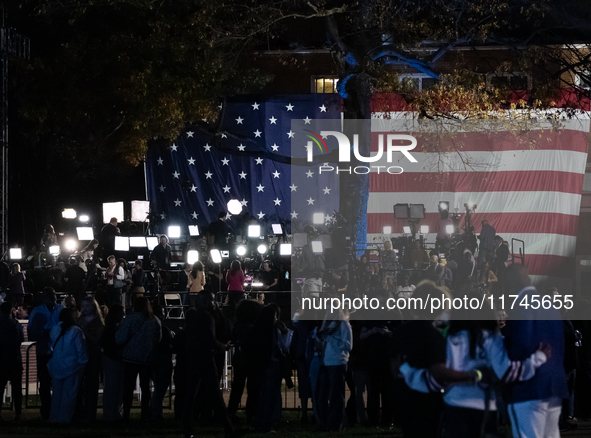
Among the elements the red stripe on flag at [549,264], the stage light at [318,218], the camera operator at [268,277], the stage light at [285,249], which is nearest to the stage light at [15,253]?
the camera operator at [268,277]

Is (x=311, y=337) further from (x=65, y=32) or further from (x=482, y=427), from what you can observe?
(x=65, y=32)

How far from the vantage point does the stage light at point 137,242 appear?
68.8 feet

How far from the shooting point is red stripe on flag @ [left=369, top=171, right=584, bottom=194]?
900 inches

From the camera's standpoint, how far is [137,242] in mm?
21062

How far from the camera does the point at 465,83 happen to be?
20406mm

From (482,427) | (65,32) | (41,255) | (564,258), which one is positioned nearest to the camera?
(482,427)

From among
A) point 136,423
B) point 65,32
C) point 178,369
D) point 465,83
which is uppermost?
point 65,32

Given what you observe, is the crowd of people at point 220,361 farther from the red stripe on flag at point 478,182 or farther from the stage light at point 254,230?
the red stripe on flag at point 478,182

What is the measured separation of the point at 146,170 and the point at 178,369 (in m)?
15.9

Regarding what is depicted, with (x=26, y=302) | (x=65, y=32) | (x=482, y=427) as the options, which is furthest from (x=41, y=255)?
(x=482, y=427)

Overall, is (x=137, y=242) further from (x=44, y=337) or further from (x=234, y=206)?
(x=44, y=337)

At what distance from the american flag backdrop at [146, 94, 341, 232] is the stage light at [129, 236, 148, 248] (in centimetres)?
252

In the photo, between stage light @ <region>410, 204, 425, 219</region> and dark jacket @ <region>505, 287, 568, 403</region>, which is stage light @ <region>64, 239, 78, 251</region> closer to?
stage light @ <region>410, 204, 425, 219</region>

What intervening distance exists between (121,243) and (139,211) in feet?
8.84
